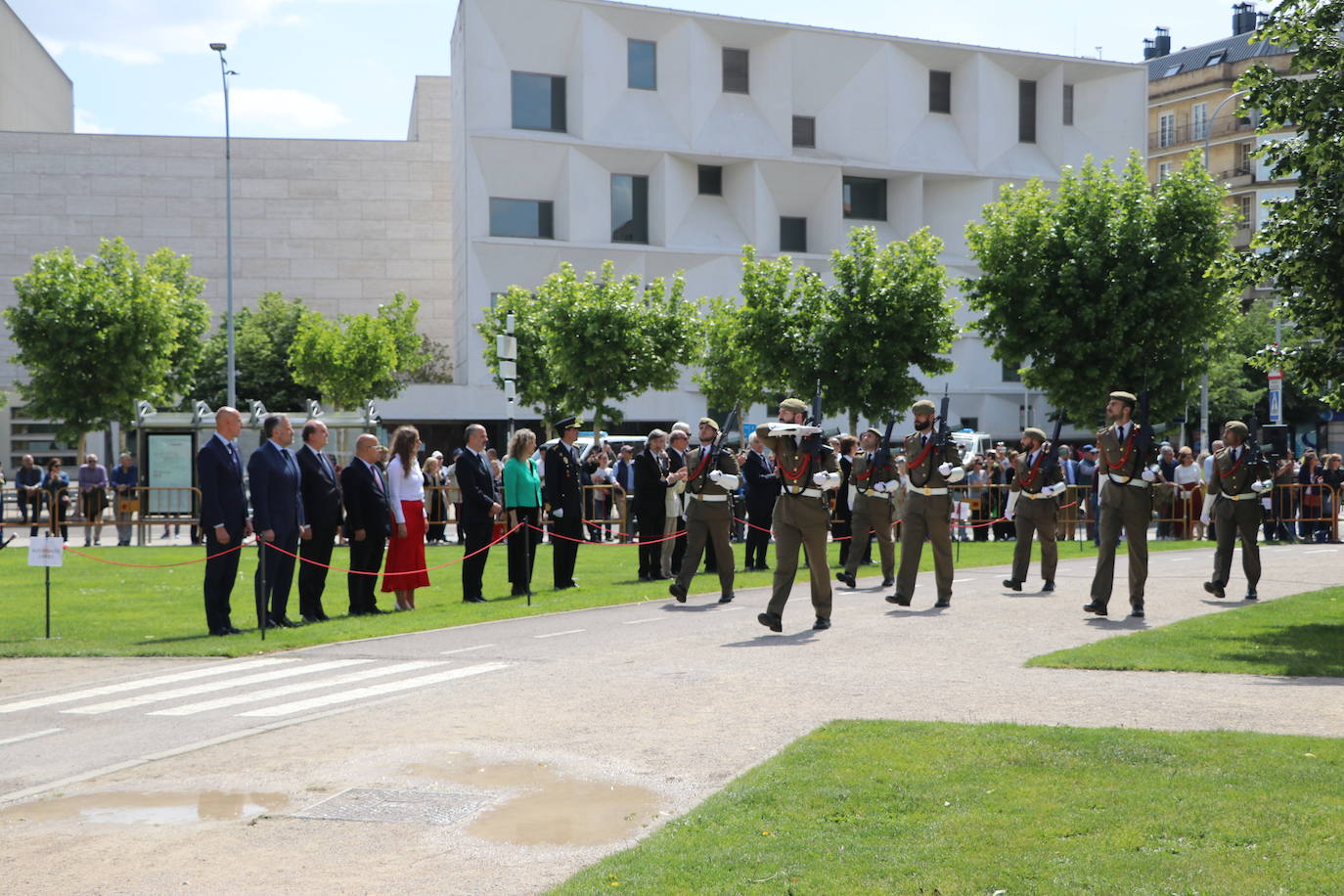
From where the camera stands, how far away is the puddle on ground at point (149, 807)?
6.46m

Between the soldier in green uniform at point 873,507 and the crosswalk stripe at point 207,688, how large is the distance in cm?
804

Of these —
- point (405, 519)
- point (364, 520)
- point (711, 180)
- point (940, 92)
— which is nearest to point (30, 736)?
point (364, 520)

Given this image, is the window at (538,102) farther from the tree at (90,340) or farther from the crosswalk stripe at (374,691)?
the crosswalk stripe at (374,691)

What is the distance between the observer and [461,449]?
17.5m

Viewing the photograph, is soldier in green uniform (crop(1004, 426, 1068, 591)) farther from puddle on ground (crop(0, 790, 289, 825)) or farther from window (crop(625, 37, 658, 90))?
window (crop(625, 37, 658, 90))

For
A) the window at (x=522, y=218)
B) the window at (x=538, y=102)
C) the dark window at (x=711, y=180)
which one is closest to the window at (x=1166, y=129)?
the dark window at (x=711, y=180)

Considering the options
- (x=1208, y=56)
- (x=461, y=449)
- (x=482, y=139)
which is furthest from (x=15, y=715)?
(x=1208, y=56)

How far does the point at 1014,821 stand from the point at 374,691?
216 inches

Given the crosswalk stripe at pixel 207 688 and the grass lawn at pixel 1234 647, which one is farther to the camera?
the grass lawn at pixel 1234 647

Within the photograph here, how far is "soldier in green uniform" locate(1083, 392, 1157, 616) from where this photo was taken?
47.7 feet

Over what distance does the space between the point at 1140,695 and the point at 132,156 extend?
76000mm

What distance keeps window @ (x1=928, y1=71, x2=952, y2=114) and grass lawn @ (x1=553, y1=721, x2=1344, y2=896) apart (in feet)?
195

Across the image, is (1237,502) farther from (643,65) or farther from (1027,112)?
(1027,112)

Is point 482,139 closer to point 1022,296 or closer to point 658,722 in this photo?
point 1022,296
